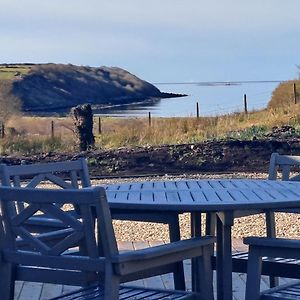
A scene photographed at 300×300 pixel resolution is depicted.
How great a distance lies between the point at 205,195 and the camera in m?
5.43

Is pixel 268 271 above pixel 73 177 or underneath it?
underneath

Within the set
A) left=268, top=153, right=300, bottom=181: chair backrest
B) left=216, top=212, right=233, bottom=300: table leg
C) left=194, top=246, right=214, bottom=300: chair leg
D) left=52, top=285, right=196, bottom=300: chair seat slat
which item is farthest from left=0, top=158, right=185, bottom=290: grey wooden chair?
left=268, top=153, right=300, bottom=181: chair backrest

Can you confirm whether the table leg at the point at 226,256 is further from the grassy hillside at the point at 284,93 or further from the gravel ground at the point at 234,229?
the grassy hillside at the point at 284,93

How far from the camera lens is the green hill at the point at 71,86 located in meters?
72.3

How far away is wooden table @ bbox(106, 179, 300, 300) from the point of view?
4.96 m

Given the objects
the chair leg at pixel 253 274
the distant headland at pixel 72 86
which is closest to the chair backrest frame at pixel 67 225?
the chair leg at pixel 253 274

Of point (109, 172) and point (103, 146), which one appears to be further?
point (103, 146)

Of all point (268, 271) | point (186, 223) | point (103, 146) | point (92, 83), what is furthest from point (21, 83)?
point (268, 271)

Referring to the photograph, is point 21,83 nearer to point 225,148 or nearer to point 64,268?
point 225,148

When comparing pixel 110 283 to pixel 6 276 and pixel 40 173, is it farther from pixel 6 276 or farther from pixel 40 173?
pixel 40 173

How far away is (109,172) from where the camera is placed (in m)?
15.1

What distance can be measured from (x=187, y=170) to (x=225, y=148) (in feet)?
3.96

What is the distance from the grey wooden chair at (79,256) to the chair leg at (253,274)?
0.22 meters

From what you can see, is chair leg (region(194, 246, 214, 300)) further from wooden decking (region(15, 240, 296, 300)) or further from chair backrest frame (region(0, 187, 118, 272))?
wooden decking (region(15, 240, 296, 300))
